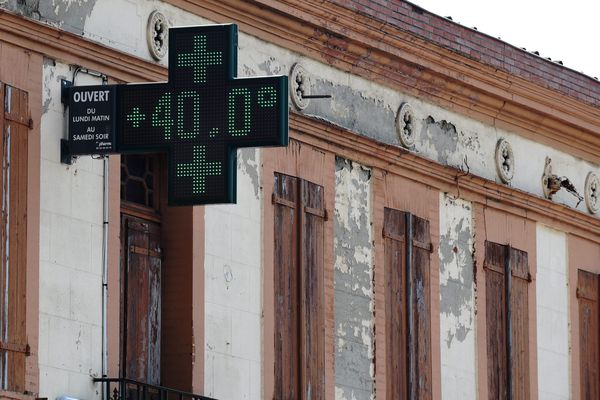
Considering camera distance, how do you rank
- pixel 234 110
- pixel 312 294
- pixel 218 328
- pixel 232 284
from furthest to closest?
pixel 312 294 < pixel 232 284 < pixel 218 328 < pixel 234 110

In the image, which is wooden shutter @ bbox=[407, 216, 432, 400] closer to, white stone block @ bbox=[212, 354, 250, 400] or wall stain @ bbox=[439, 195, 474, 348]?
wall stain @ bbox=[439, 195, 474, 348]

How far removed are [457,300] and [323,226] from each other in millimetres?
3109

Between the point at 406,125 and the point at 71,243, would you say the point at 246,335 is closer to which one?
the point at 71,243

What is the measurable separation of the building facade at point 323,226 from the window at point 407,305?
0.03m

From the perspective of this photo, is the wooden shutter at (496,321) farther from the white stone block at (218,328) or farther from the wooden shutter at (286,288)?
the white stone block at (218,328)

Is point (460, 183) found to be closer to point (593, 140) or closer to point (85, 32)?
point (593, 140)

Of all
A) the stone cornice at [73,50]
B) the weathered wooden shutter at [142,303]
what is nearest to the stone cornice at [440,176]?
the weathered wooden shutter at [142,303]

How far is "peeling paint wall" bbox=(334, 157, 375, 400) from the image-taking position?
28219 millimetres

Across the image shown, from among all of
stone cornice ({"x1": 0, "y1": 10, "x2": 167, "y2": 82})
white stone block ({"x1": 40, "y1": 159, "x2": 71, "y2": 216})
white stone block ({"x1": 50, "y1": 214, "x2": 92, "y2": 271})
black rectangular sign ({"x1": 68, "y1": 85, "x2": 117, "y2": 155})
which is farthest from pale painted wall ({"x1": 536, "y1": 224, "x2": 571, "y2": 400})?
black rectangular sign ({"x1": 68, "y1": 85, "x2": 117, "y2": 155})

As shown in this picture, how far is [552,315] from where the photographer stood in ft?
107

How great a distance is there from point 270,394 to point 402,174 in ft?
12.7

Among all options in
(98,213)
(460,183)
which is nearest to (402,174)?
(460,183)

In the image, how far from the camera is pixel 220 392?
25891 mm

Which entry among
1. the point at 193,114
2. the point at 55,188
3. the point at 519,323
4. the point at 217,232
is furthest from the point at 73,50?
the point at 519,323
